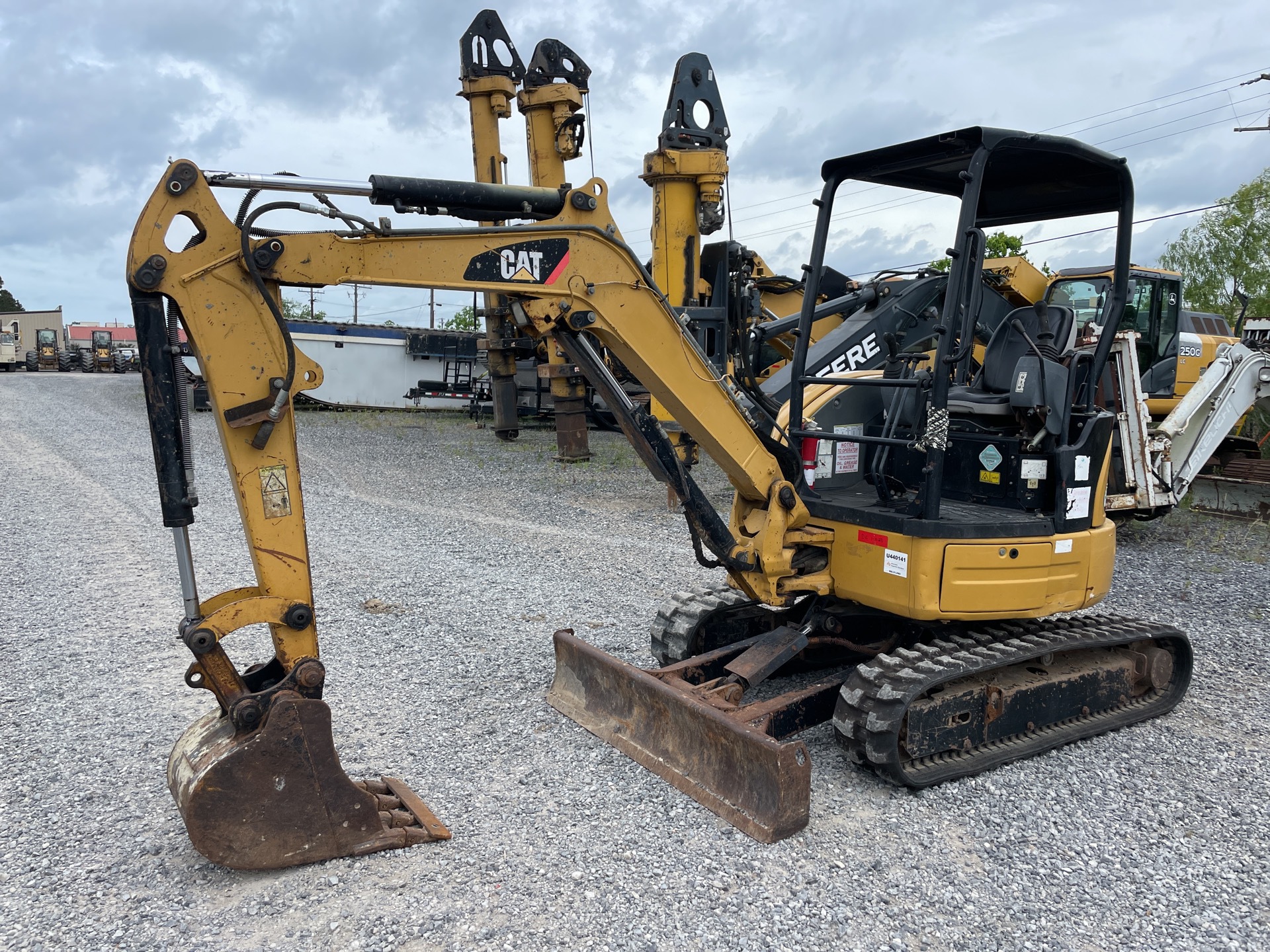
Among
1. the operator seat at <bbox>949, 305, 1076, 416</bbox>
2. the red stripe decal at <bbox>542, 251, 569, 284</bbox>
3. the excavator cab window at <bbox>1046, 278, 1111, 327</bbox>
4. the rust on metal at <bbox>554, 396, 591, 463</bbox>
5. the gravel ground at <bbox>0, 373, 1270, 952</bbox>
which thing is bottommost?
the gravel ground at <bbox>0, 373, 1270, 952</bbox>

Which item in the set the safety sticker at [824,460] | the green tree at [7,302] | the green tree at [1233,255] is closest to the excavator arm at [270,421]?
the safety sticker at [824,460]

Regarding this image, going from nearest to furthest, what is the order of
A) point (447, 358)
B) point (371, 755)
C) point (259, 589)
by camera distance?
point (259, 589)
point (371, 755)
point (447, 358)

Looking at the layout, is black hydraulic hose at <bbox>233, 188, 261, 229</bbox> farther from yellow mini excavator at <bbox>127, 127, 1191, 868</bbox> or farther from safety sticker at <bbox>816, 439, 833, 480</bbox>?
safety sticker at <bbox>816, 439, 833, 480</bbox>

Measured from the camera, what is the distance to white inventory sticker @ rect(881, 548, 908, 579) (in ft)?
15.3

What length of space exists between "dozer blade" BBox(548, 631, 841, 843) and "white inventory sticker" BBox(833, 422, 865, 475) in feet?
3.92

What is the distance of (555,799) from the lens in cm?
429

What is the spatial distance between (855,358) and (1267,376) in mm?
6931

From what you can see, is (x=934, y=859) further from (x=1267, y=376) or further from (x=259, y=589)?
(x=1267, y=376)

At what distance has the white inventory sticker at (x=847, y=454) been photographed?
18.0 feet

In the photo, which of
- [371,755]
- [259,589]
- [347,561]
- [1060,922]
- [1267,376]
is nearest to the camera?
[1060,922]

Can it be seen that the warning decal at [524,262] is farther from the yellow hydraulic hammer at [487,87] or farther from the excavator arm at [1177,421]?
the yellow hydraulic hammer at [487,87]

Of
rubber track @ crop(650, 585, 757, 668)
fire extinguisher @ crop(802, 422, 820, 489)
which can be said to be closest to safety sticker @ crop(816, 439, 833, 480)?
fire extinguisher @ crop(802, 422, 820, 489)

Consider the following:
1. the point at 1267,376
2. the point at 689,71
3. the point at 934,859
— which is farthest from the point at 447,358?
the point at 934,859

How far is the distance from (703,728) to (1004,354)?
8.73 ft
